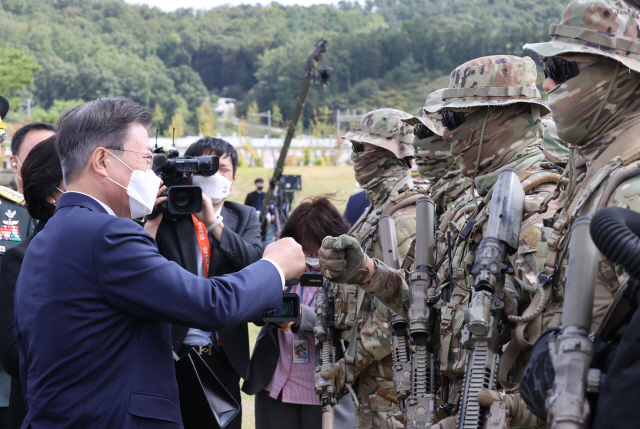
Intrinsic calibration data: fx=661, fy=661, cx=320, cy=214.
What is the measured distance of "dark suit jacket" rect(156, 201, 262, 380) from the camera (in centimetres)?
422

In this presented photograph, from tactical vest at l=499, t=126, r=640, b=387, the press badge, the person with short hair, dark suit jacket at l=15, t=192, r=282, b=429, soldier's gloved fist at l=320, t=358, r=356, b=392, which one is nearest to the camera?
tactical vest at l=499, t=126, r=640, b=387

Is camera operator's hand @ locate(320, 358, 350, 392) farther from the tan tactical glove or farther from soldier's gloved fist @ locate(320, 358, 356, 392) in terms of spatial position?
the tan tactical glove

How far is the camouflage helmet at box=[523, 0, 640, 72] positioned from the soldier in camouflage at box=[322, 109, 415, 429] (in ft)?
6.41

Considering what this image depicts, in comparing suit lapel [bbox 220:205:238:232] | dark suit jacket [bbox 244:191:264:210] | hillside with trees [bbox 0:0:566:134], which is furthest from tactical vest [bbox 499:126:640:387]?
hillside with trees [bbox 0:0:566:134]

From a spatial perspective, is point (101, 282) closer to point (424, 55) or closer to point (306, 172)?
point (306, 172)

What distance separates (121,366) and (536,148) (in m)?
2.17

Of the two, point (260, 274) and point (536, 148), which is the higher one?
point (536, 148)

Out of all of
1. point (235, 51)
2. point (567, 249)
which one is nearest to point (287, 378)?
point (567, 249)

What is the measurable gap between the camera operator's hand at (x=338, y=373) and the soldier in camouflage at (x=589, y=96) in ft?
6.43

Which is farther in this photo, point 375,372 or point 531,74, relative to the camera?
point 375,372

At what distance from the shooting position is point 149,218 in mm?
3996

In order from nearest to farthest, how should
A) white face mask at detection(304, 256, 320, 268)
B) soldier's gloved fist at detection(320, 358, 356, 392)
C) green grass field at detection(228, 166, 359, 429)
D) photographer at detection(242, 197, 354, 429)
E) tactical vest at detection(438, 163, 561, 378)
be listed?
tactical vest at detection(438, 163, 561, 378)
soldier's gloved fist at detection(320, 358, 356, 392)
photographer at detection(242, 197, 354, 429)
white face mask at detection(304, 256, 320, 268)
green grass field at detection(228, 166, 359, 429)

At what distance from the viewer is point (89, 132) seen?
251 centimetres

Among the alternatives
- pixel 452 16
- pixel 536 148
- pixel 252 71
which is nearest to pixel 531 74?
pixel 536 148
